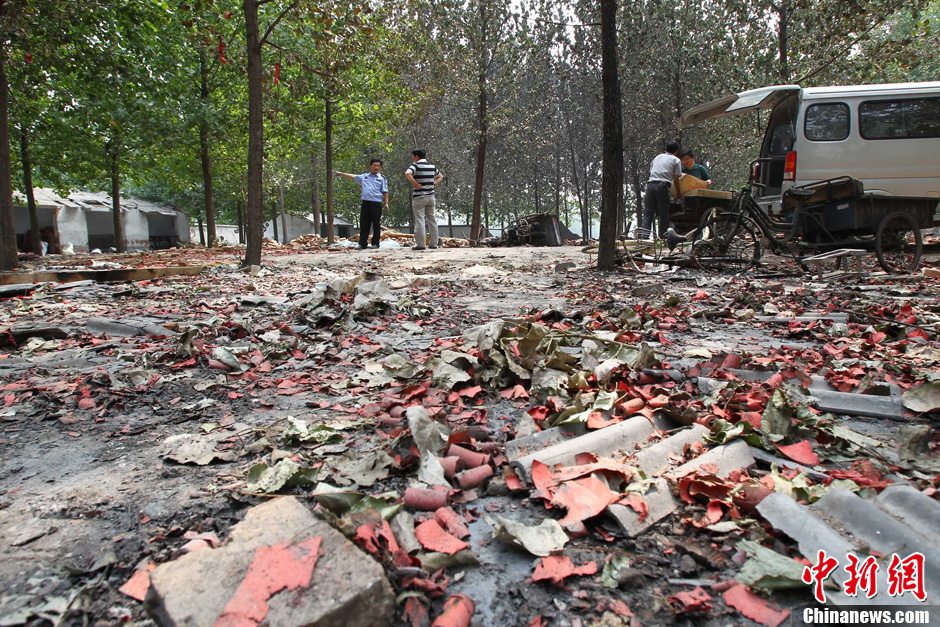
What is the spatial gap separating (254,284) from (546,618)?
678cm

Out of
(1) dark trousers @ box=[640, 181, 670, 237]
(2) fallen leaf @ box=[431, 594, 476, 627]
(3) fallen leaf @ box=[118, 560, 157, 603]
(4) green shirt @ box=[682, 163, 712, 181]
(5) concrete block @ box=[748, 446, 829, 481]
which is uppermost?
(4) green shirt @ box=[682, 163, 712, 181]

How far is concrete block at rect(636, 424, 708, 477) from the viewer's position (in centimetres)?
174

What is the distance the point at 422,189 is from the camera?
11.8 metres

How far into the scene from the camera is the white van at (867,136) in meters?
8.70

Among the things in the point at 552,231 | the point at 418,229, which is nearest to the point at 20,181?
the point at 418,229

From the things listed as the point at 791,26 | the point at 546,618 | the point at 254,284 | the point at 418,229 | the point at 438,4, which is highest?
the point at 438,4

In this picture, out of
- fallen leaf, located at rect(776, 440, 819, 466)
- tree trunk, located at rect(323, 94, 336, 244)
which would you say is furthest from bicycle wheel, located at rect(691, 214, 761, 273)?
tree trunk, located at rect(323, 94, 336, 244)

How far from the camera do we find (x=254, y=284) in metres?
7.19

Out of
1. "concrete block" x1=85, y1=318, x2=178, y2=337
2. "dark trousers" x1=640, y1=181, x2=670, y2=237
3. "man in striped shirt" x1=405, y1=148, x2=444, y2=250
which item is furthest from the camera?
"man in striped shirt" x1=405, y1=148, x2=444, y2=250

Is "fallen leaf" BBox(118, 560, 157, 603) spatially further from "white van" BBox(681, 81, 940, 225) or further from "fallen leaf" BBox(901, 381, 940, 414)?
"white van" BBox(681, 81, 940, 225)

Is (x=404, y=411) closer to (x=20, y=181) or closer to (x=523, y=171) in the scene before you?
(x=20, y=181)

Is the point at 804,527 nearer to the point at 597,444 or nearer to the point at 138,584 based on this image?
the point at 597,444

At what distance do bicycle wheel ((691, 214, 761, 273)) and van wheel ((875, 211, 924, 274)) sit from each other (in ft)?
4.52

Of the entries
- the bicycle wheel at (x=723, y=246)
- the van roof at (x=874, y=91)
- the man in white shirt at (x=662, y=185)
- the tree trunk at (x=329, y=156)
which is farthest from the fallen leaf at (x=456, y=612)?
the tree trunk at (x=329, y=156)
